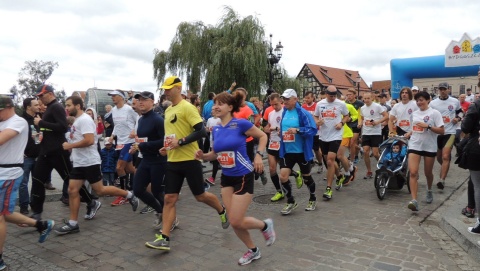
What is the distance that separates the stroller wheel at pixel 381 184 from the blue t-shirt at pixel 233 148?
349cm

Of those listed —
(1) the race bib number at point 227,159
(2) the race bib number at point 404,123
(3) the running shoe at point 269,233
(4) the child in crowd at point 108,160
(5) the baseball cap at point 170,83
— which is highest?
(5) the baseball cap at point 170,83

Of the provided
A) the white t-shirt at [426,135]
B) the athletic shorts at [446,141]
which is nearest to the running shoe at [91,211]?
the white t-shirt at [426,135]

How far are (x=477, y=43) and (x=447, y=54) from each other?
142 centimetres

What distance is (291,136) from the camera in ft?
18.7

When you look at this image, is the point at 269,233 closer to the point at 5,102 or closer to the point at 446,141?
the point at 5,102

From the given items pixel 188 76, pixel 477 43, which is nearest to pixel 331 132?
pixel 477 43

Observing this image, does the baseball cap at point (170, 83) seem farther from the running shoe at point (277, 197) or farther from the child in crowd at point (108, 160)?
the child in crowd at point (108, 160)

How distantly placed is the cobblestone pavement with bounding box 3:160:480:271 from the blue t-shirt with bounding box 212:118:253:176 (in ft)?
3.19

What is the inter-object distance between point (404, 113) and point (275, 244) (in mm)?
4768

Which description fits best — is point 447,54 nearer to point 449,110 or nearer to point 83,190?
point 449,110

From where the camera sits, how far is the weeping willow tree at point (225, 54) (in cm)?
2366

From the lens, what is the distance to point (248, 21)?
962 inches

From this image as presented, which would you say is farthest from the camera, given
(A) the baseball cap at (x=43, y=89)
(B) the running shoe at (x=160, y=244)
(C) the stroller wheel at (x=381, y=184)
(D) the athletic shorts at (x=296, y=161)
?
(C) the stroller wheel at (x=381, y=184)

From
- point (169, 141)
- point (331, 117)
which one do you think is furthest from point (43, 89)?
point (331, 117)
